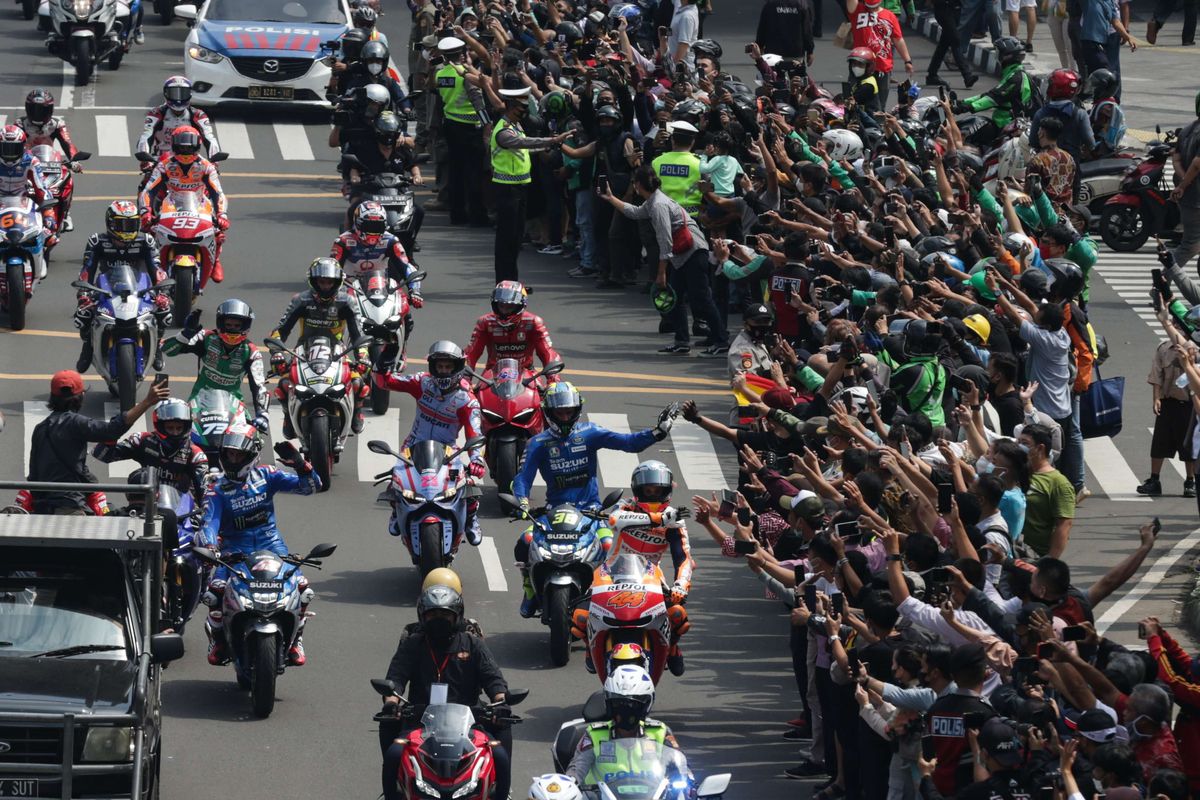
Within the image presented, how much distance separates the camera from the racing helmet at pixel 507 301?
867 inches

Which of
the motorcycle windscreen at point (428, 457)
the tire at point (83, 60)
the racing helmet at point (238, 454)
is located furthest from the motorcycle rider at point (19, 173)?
the tire at point (83, 60)

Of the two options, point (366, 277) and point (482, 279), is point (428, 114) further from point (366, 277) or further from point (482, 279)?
point (366, 277)

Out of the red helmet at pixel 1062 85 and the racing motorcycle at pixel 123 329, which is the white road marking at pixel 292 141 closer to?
the racing motorcycle at pixel 123 329

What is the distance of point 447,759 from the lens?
12.8 metres

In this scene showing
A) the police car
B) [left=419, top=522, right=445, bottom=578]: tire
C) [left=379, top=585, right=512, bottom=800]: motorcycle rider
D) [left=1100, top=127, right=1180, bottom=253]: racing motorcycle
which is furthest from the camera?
the police car

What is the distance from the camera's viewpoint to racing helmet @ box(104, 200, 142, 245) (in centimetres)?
2439

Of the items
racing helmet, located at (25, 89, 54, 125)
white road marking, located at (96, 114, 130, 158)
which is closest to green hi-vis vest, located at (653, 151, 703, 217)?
racing helmet, located at (25, 89, 54, 125)

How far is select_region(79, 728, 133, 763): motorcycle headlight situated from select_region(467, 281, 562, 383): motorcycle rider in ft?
30.7

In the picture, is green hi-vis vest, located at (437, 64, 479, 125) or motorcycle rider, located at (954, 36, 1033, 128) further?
green hi-vis vest, located at (437, 64, 479, 125)

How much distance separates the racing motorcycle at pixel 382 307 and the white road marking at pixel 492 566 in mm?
3606

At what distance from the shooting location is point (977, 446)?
1636 centimetres

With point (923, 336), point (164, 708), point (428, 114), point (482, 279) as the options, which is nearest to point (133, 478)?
point (164, 708)

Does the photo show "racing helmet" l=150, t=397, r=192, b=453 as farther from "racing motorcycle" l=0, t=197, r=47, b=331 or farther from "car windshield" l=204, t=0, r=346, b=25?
"car windshield" l=204, t=0, r=346, b=25

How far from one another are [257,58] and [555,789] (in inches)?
984
